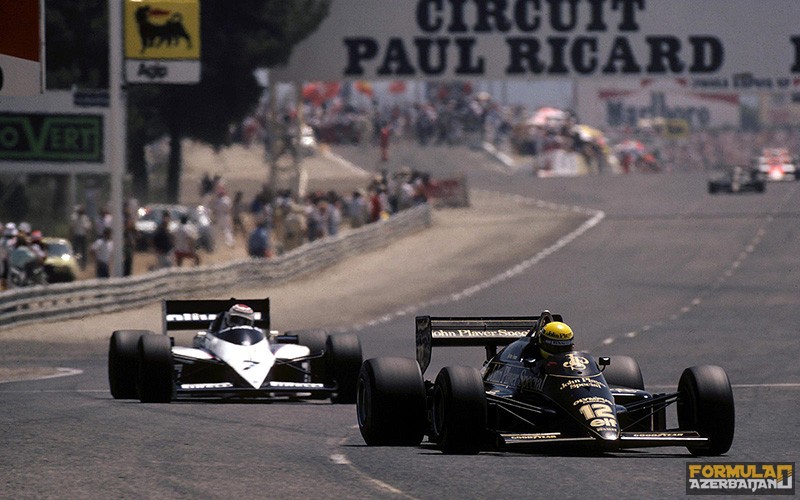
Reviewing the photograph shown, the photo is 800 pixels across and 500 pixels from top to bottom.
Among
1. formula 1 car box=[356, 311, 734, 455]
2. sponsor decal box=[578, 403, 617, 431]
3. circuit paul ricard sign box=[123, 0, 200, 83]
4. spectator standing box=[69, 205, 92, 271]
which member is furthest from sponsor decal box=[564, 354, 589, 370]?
spectator standing box=[69, 205, 92, 271]

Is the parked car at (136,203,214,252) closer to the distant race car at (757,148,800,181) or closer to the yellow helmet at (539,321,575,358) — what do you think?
the yellow helmet at (539,321,575,358)

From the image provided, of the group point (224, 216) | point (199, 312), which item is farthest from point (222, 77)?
point (199, 312)

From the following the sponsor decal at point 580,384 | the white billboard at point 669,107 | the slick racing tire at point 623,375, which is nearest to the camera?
the sponsor decal at point 580,384

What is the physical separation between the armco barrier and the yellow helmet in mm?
16709

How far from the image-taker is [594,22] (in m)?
54.5

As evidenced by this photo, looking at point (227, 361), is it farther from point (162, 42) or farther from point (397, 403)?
point (162, 42)

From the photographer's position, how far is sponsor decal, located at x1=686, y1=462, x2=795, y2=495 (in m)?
11.0

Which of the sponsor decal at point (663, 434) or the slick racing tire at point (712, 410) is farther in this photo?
the slick racing tire at point (712, 410)

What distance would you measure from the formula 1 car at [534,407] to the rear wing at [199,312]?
441cm

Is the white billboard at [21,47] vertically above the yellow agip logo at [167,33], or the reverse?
the yellow agip logo at [167,33]

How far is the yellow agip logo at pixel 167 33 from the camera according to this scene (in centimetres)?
3247

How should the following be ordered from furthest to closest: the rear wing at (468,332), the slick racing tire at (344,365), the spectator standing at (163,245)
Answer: the spectator standing at (163,245)
the slick racing tire at (344,365)
the rear wing at (468,332)

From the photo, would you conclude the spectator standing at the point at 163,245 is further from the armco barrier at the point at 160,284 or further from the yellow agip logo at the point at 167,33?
the yellow agip logo at the point at 167,33

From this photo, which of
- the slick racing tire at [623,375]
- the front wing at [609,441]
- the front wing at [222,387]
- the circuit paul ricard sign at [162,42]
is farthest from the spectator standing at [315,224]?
the front wing at [609,441]
